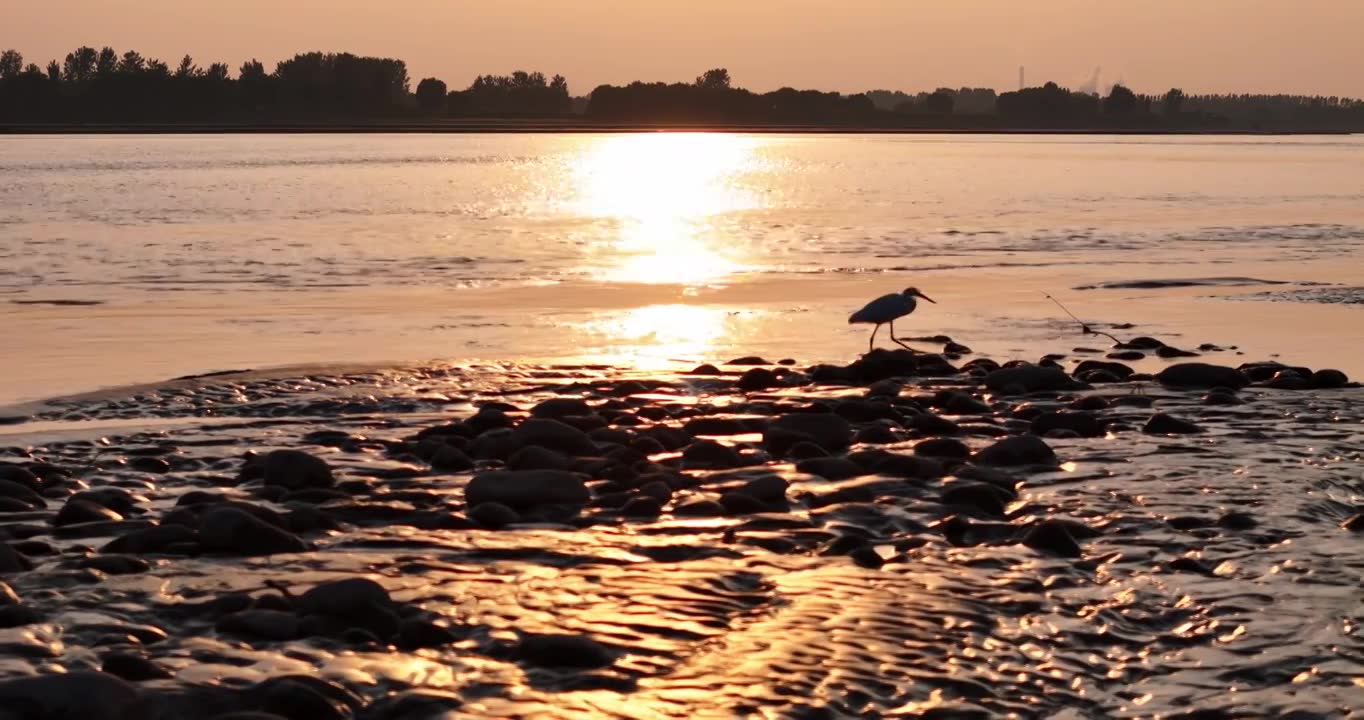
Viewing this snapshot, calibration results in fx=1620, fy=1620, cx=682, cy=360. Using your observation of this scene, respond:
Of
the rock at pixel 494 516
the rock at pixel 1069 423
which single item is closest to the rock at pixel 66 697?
the rock at pixel 494 516

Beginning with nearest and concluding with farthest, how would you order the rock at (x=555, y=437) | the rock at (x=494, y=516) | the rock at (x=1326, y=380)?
the rock at (x=494, y=516), the rock at (x=555, y=437), the rock at (x=1326, y=380)

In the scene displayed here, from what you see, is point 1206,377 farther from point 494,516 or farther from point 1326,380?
point 494,516

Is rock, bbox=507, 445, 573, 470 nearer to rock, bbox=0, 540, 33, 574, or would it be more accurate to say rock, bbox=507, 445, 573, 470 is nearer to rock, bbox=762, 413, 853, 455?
rock, bbox=762, 413, 853, 455

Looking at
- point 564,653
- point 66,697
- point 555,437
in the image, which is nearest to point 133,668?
point 66,697

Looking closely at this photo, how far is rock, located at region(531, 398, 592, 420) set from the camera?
14.1 metres

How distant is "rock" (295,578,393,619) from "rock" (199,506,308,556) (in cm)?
129

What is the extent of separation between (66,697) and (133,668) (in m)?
0.87

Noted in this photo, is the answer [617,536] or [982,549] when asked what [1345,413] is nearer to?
[982,549]

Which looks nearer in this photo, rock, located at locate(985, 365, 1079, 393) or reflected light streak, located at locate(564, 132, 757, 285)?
rock, located at locate(985, 365, 1079, 393)

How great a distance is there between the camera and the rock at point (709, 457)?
12.2 m

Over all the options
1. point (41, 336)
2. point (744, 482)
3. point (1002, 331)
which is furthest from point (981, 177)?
point (744, 482)

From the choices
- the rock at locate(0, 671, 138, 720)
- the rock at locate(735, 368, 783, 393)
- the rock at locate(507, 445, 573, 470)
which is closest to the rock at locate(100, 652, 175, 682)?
the rock at locate(0, 671, 138, 720)

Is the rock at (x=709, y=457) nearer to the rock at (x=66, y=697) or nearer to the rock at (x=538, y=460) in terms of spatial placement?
the rock at (x=538, y=460)

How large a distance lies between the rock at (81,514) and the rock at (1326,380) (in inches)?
450
